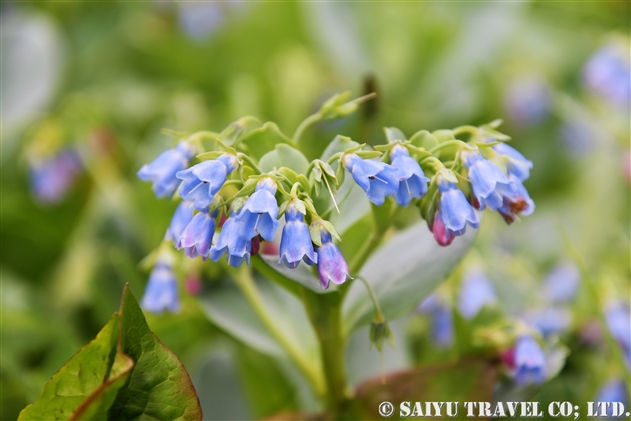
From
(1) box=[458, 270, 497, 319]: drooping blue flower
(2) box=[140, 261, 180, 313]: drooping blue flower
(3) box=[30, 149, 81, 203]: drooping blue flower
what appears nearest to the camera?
(2) box=[140, 261, 180, 313]: drooping blue flower

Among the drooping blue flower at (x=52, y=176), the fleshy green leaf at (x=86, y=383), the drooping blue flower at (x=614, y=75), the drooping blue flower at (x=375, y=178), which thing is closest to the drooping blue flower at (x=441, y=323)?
the drooping blue flower at (x=375, y=178)

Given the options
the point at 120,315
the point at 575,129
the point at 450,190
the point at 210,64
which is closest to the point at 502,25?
the point at 575,129

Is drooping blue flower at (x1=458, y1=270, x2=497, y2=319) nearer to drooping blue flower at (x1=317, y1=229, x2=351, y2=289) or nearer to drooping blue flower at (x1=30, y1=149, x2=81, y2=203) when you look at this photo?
drooping blue flower at (x1=317, y1=229, x2=351, y2=289)

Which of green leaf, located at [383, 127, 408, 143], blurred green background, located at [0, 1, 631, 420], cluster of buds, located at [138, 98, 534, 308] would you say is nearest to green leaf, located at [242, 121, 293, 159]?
cluster of buds, located at [138, 98, 534, 308]

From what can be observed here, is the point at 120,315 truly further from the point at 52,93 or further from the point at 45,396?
the point at 52,93

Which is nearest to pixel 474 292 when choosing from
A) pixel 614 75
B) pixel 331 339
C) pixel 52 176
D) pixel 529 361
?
pixel 529 361

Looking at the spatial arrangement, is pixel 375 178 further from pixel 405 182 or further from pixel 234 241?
pixel 234 241
